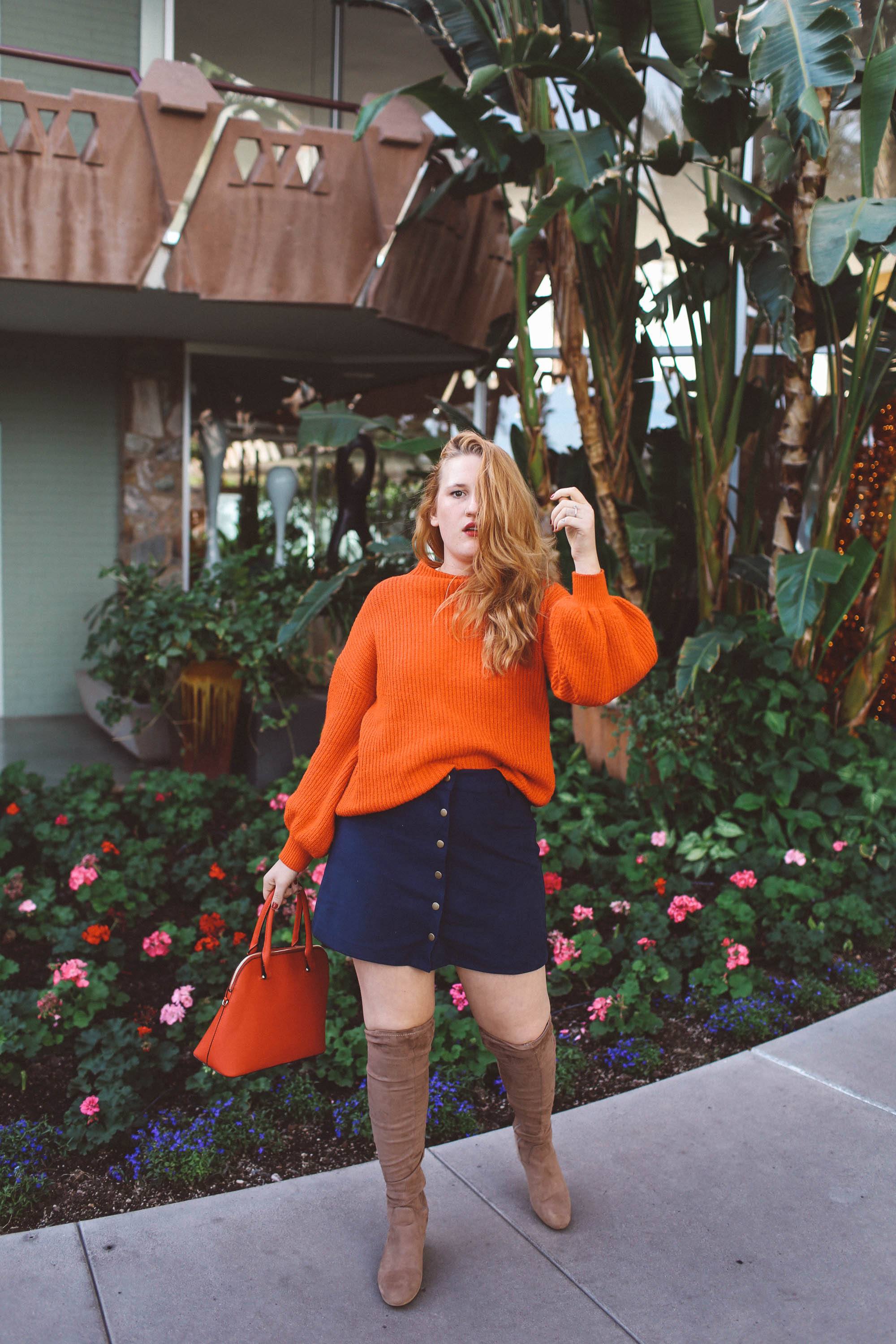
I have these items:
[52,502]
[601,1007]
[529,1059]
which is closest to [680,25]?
[601,1007]

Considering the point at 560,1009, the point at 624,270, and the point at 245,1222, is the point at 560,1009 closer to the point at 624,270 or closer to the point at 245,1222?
the point at 245,1222

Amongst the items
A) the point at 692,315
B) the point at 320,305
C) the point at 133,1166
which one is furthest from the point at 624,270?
the point at 133,1166

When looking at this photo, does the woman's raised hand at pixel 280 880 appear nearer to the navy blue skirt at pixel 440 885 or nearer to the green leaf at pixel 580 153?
the navy blue skirt at pixel 440 885

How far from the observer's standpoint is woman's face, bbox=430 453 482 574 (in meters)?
2.02

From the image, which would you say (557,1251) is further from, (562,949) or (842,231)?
(842,231)

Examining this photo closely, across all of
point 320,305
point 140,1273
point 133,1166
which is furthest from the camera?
point 320,305

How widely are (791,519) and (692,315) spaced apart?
1.00m

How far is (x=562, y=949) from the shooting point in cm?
343

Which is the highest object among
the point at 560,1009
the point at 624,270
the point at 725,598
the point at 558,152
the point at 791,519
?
the point at 558,152

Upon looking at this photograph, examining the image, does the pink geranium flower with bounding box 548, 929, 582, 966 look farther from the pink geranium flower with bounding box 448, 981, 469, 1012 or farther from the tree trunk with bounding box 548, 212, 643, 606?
the tree trunk with bounding box 548, 212, 643, 606

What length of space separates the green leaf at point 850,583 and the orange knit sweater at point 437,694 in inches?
90.3

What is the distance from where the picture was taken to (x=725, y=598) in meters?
4.91

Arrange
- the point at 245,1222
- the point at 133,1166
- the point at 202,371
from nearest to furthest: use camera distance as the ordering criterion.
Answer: the point at 245,1222 < the point at 133,1166 < the point at 202,371

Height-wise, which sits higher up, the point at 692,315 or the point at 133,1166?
the point at 692,315
